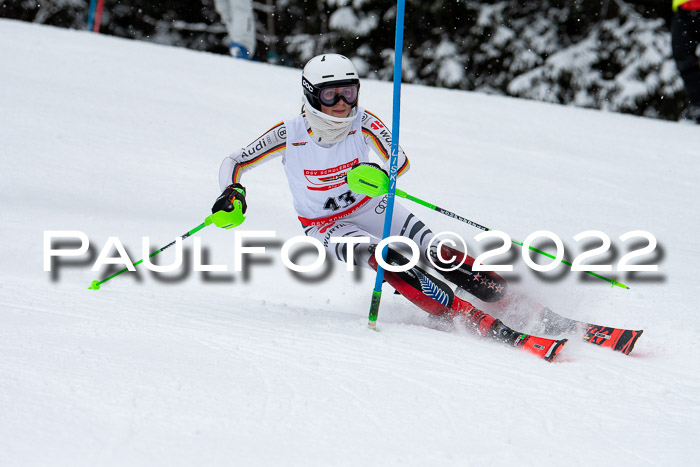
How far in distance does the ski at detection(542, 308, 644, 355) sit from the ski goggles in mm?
1507

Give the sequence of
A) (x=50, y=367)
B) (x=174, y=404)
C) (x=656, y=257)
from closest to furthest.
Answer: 1. (x=174, y=404)
2. (x=50, y=367)
3. (x=656, y=257)

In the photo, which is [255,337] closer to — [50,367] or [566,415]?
[50,367]

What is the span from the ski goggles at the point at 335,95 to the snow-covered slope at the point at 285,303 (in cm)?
108

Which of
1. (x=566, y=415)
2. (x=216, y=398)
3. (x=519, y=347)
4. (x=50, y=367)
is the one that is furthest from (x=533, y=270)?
(x=50, y=367)

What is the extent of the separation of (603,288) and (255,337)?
250 cm

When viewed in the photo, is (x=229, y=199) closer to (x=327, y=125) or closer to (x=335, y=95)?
(x=327, y=125)

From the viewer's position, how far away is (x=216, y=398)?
83.0 inches

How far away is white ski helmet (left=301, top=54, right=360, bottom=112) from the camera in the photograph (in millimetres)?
3285

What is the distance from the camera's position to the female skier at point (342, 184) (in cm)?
329

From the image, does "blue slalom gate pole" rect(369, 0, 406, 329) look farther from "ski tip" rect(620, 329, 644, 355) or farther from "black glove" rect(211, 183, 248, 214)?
"ski tip" rect(620, 329, 644, 355)

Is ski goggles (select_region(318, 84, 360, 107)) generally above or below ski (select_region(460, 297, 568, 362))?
above

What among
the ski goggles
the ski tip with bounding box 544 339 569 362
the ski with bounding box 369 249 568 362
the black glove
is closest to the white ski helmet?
the ski goggles

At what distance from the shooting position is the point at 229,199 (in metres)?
3.26

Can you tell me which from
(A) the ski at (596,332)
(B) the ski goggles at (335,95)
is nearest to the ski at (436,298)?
(A) the ski at (596,332)
